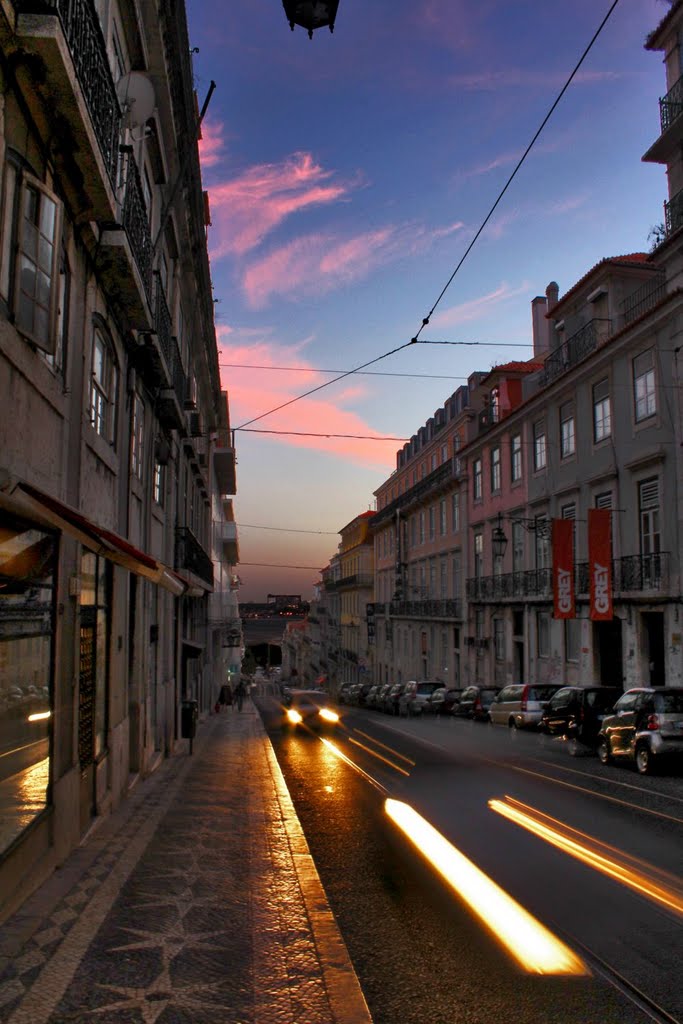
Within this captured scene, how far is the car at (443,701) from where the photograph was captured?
34.3m

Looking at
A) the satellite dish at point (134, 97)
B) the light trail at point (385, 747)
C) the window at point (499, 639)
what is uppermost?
the satellite dish at point (134, 97)

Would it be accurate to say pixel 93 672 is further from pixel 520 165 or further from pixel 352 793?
pixel 520 165

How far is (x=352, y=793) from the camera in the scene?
42.4ft

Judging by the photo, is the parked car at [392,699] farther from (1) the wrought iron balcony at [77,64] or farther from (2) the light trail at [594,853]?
(1) the wrought iron balcony at [77,64]

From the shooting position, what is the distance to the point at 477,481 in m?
41.3

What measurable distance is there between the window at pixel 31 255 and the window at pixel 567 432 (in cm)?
2456

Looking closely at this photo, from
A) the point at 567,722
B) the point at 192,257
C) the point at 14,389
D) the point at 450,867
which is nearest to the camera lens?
the point at 14,389

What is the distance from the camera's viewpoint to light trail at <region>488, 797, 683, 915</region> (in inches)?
272

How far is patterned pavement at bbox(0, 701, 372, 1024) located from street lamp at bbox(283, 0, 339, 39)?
6083 mm

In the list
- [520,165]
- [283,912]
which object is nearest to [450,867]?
[283,912]

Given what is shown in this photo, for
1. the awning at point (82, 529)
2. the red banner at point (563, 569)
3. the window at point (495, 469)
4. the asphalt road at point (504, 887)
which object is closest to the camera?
the asphalt road at point (504, 887)

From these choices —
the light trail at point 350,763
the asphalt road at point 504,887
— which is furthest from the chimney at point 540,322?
the asphalt road at point 504,887

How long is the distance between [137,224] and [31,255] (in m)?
5.79

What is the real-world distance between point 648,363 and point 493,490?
49.1 feet
